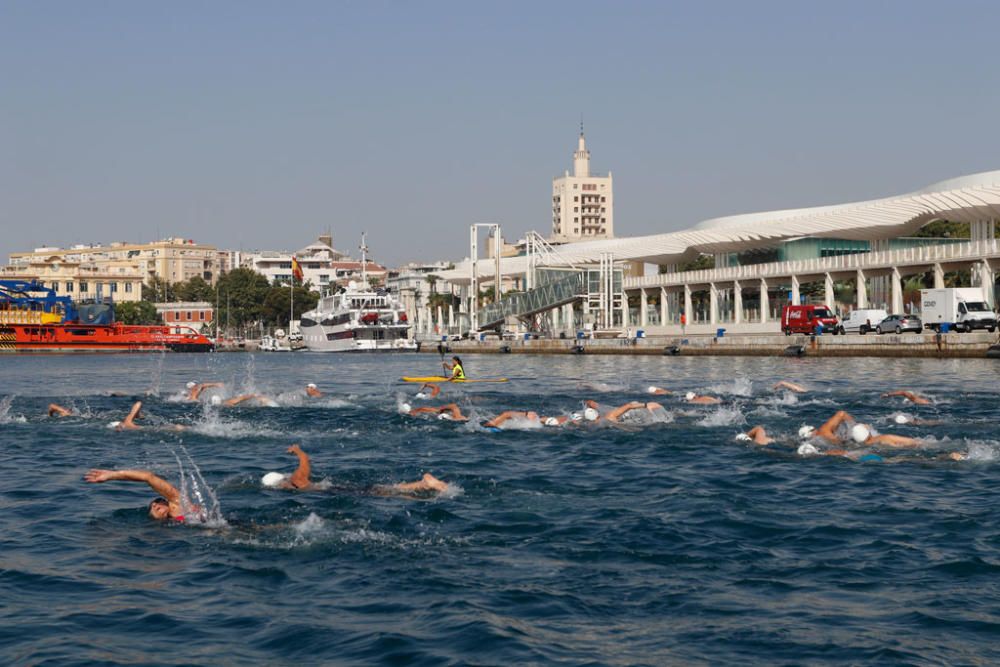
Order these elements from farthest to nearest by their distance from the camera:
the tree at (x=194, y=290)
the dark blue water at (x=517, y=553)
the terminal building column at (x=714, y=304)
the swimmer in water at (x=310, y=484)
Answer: the tree at (x=194, y=290) < the terminal building column at (x=714, y=304) < the swimmer in water at (x=310, y=484) < the dark blue water at (x=517, y=553)

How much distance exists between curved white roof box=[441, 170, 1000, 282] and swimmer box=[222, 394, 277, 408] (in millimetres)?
52966

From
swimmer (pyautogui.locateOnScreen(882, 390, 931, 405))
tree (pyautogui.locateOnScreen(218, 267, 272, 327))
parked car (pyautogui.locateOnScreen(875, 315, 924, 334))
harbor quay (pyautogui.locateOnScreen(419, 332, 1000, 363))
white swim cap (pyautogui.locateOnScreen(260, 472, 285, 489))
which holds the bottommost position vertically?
white swim cap (pyautogui.locateOnScreen(260, 472, 285, 489))

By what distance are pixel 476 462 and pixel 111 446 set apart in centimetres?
881

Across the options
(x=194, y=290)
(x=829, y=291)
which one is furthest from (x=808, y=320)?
(x=194, y=290)

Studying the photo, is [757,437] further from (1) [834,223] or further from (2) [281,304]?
(2) [281,304]

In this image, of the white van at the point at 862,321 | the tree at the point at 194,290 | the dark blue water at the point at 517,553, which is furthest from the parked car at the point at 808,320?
the tree at the point at 194,290

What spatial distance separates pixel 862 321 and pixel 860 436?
50.2 m

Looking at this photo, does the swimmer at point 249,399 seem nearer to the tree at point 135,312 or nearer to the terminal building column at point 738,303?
the terminal building column at point 738,303

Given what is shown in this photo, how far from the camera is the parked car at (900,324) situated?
61.8 meters

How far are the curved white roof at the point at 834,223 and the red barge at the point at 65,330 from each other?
154 ft

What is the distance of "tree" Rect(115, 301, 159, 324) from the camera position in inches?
6339

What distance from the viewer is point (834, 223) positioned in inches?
3319

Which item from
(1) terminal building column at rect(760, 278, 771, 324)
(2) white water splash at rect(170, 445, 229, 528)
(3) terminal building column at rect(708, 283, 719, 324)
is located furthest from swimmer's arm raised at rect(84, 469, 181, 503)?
(3) terminal building column at rect(708, 283, 719, 324)

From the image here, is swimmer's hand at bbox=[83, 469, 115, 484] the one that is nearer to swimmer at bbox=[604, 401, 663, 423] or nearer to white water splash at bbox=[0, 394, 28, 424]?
swimmer at bbox=[604, 401, 663, 423]
